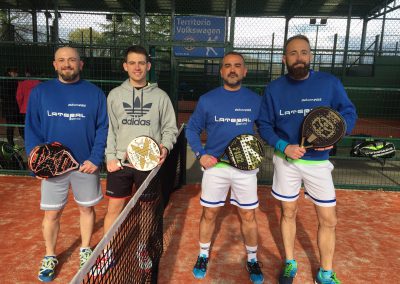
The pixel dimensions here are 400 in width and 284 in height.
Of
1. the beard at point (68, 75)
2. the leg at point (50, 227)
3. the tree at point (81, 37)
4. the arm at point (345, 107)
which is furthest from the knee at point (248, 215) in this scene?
the tree at point (81, 37)

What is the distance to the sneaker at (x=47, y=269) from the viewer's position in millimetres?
3043

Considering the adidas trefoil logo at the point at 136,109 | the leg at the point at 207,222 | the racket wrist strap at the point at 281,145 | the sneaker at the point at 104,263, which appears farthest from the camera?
the leg at the point at 207,222

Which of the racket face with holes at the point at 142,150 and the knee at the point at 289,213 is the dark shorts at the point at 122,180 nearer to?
the racket face with holes at the point at 142,150

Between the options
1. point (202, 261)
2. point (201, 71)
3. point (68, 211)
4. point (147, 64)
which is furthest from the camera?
point (201, 71)

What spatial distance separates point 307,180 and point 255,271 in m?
1.01

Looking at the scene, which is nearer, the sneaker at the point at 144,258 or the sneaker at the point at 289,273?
the sneaker at the point at 144,258

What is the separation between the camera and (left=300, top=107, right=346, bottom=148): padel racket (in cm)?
272

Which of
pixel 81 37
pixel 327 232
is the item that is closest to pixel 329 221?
→ pixel 327 232

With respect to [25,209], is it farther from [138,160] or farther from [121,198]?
[138,160]

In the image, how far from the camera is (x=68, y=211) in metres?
4.64

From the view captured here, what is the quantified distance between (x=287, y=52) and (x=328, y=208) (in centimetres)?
140

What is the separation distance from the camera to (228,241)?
3.91 meters

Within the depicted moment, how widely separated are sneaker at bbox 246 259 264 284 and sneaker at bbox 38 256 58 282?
1.86 m

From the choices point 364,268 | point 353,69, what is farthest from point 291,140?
point 353,69
